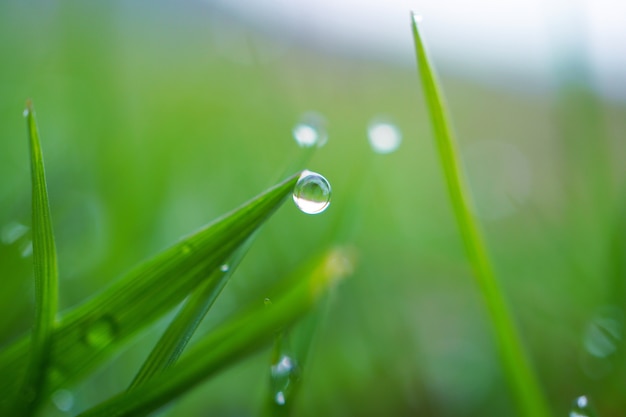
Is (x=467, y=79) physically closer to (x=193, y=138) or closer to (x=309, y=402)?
(x=193, y=138)

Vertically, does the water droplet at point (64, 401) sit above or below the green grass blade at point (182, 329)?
below

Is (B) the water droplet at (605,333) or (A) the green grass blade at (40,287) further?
(B) the water droplet at (605,333)

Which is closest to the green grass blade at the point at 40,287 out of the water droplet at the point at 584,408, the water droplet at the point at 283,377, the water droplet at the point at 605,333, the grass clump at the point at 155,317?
the grass clump at the point at 155,317

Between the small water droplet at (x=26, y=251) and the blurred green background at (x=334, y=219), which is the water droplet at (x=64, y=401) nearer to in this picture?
the blurred green background at (x=334, y=219)

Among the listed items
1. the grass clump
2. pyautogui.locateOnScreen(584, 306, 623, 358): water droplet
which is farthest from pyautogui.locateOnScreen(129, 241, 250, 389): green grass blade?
pyautogui.locateOnScreen(584, 306, 623, 358): water droplet

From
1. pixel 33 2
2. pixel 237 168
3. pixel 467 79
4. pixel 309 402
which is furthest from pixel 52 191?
pixel 467 79

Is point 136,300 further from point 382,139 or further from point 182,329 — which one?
point 382,139

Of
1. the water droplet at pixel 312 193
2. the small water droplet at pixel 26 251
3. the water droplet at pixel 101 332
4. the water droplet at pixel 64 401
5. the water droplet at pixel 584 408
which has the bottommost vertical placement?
the water droplet at pixel 584 408
